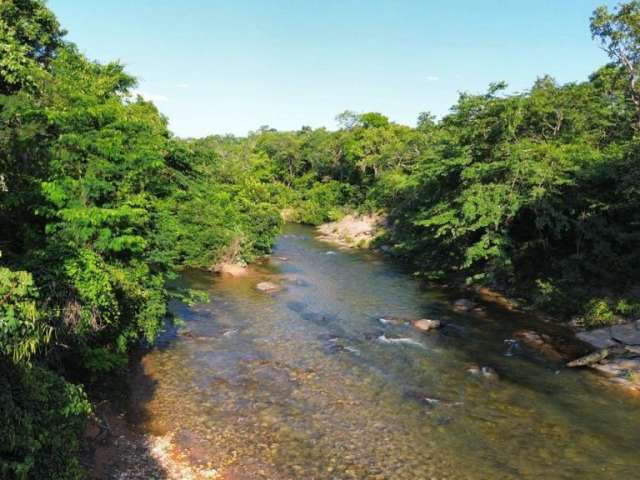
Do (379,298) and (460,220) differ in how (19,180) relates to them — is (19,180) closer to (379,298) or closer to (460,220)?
(379,298)

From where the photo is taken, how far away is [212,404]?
54.7 feet

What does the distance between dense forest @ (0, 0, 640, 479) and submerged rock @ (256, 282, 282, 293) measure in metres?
4.49

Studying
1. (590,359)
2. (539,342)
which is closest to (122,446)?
(590,359)

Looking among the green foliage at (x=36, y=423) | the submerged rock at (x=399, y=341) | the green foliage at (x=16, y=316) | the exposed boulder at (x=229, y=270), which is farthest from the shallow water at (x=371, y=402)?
the exposed boulder at (x=229, y=270)

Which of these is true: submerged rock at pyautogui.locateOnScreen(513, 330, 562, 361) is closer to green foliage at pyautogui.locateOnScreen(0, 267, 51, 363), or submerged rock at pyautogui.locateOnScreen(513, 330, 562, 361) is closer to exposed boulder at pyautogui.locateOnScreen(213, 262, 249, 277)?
exposed boulder at pyautogui.locateOnScreen(213, 262, 249, 277)

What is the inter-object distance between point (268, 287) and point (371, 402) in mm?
16193

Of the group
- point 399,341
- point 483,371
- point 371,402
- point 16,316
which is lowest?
point 371,402

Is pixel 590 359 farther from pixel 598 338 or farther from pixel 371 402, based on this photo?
pixel 371 402

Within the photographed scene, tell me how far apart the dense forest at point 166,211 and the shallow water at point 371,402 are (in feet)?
10.8

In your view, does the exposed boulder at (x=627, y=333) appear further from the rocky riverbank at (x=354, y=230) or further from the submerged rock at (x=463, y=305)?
the rocky riverbank at (x=354, y=230)

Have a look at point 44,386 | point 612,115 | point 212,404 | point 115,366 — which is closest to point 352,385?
point 212,404

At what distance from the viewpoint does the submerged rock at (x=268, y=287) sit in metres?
32.1

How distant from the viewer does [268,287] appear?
107 feet

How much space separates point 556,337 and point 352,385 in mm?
12430
